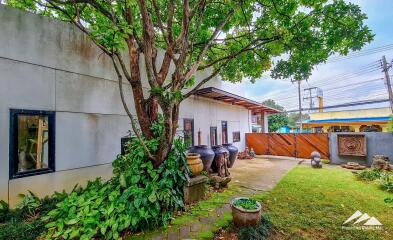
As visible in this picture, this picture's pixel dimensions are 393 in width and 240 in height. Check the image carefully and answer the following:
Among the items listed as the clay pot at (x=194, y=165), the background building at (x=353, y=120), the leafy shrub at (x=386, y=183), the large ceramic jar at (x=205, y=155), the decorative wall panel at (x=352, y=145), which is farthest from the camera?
the background building at (x=353, y=120)

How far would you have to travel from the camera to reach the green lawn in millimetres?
2945

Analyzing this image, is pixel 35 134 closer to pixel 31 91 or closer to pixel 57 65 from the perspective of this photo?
pixel 31 91

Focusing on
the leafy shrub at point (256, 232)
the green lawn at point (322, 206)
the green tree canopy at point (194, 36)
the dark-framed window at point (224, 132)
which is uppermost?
the green tree canopy at point (194, 36)

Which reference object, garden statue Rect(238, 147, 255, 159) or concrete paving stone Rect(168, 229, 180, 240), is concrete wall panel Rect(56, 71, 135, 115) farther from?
garden statue Rect(238, 147, 255, 159)

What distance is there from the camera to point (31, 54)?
3.54 metres

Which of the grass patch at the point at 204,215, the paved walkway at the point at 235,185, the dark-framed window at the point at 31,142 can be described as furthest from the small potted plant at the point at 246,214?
the dark-framed window at the point at 31,142

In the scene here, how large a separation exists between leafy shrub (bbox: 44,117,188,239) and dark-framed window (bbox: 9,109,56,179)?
1.00 metres

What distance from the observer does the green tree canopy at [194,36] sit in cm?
351

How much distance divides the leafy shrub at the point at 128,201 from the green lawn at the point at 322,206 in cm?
181

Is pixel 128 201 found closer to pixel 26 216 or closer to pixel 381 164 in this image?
pixel 26 216

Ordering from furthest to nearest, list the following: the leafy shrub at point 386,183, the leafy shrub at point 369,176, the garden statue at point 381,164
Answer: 1. the garden statue at point 381,164
2. the leafy shrub at point 369,176
3. the leafy shrub at point 386,183

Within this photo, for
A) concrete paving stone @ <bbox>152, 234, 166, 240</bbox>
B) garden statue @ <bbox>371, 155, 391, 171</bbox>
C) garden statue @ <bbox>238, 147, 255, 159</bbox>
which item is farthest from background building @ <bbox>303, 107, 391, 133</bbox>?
concrete paving stone @ <bbox>152, 234, 166, 240</bbox>

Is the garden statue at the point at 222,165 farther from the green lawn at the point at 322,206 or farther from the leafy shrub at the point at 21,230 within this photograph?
the leafy shrub at the point at 21,230

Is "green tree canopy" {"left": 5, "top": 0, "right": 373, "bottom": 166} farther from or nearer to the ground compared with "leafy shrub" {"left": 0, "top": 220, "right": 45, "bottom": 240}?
farther from the ground
